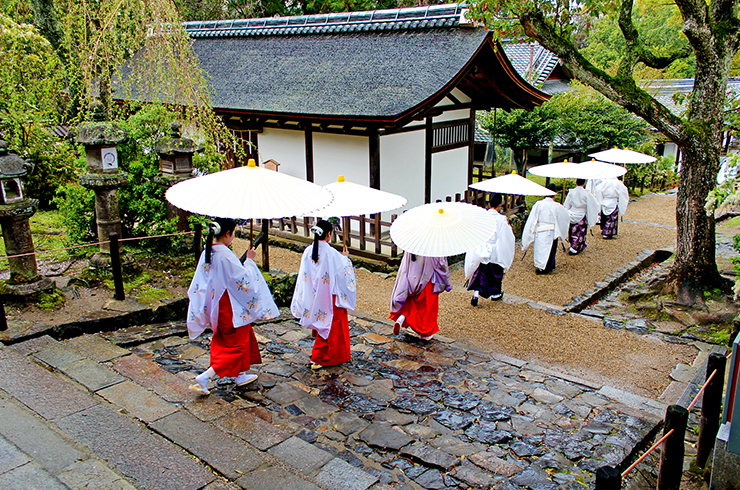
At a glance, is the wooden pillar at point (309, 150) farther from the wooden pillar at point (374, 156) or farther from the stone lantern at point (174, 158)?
the stone lantern at point (174, 158)

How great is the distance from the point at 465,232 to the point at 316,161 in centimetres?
686

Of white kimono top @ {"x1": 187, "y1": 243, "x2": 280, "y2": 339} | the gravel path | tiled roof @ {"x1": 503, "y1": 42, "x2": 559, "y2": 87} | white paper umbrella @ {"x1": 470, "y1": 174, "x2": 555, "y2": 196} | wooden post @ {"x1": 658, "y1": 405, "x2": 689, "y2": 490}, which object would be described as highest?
tiled roof @ {"x1": 503, "y1": 42, "x2": 559, "y2": 87}

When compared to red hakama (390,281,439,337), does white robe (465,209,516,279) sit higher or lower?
higher

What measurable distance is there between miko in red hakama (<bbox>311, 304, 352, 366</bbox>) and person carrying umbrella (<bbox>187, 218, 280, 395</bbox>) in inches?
33.7

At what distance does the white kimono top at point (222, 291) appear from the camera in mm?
4590

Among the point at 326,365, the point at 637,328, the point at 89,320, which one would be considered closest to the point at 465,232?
the point at 326,365

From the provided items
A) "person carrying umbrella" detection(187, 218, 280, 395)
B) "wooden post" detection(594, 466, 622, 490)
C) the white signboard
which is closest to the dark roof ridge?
the white signboard

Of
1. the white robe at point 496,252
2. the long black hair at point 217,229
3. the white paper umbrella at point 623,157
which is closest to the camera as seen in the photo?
the long black hair at point 217,229

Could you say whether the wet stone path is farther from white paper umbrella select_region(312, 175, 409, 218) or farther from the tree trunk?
the tree trunk

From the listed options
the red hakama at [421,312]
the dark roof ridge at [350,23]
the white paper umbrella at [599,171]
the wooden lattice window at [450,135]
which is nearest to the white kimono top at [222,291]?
the red hakama at [421,312]

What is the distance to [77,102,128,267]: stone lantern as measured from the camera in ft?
22.0

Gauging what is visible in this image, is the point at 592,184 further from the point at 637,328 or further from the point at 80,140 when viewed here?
the point at 80,140

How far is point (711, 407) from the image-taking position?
407 centimetres

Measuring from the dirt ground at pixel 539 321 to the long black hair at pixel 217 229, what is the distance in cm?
225
